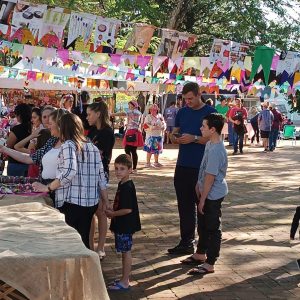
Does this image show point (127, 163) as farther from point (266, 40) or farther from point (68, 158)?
point (266, 40)

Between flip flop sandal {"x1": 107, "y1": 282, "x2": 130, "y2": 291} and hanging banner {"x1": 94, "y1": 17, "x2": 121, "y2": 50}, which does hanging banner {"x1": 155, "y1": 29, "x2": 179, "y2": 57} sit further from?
flip flop sandal {"x1": 107, "y1": 282, "x2": 130, "y2": 291}

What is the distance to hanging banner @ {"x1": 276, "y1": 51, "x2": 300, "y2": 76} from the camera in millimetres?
14977

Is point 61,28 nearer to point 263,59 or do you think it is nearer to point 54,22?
point 54,22

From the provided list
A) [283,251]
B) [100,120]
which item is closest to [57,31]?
[100,120]

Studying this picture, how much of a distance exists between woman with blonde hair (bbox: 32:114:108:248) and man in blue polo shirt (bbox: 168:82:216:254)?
4.61 feet

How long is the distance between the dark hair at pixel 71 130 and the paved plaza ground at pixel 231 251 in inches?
54.9

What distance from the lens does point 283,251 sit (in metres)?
7.52

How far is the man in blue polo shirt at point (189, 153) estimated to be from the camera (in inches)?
272

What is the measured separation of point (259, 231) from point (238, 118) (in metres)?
11.9

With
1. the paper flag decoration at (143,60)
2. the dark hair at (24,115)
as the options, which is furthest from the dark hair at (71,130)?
the paper flag decoration at (143,60)

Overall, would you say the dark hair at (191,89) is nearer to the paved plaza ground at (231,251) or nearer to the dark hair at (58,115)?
the dark hair at (58,115)

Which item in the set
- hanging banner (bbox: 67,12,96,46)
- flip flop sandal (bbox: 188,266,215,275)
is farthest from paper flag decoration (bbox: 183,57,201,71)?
flip flop sandal (bbox: 188,266,215,275)

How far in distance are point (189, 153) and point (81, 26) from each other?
5.34 m

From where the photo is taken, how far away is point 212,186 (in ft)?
21.0
